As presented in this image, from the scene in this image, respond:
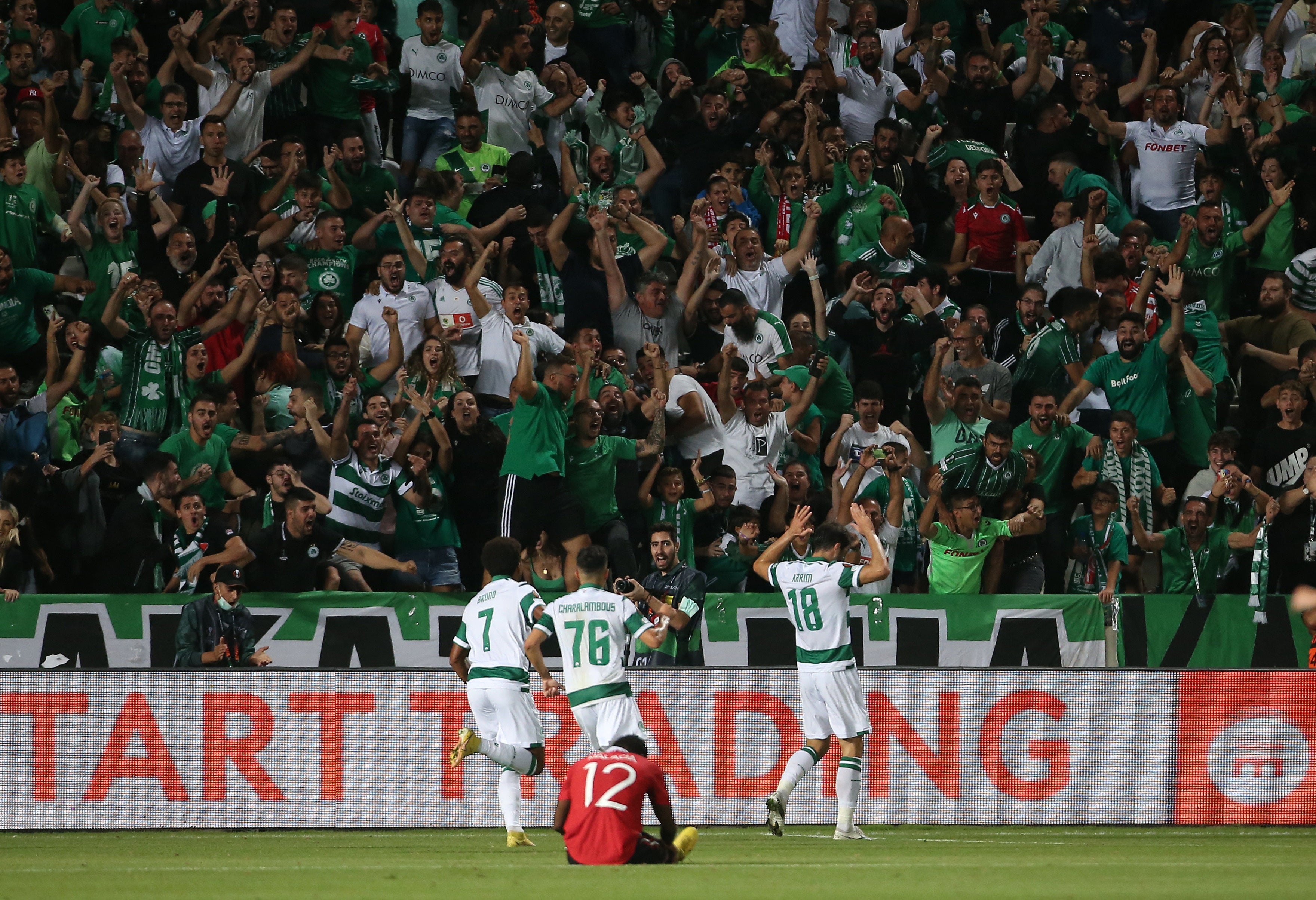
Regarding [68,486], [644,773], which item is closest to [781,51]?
[68,486]

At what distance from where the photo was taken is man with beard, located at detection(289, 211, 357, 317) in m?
15.7

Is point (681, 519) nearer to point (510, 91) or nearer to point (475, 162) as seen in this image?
point (475, 162)

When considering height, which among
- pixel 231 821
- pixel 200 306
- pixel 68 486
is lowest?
pixel 231 821

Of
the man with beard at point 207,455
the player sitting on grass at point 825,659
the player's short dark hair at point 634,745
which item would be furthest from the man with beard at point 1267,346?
the man with beard at point 207,455

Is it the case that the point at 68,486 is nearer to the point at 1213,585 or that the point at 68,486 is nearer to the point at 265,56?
the point at 265,56

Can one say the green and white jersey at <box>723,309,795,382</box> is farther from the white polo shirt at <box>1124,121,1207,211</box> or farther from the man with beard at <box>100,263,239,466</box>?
the white polo shirt at <box>1124,121,1207,211</box>

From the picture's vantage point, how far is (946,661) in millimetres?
13609

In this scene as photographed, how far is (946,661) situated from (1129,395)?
11.7ft

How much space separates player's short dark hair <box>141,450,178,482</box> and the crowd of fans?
21 mm

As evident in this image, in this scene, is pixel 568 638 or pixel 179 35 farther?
pixel 179 35

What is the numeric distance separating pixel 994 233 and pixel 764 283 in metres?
2.57

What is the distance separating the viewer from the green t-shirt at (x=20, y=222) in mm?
15188

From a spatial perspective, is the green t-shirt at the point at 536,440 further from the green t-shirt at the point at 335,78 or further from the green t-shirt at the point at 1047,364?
the green t-shirt at the point at 335,78

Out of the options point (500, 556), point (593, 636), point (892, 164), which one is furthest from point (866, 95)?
point (593, 636)
